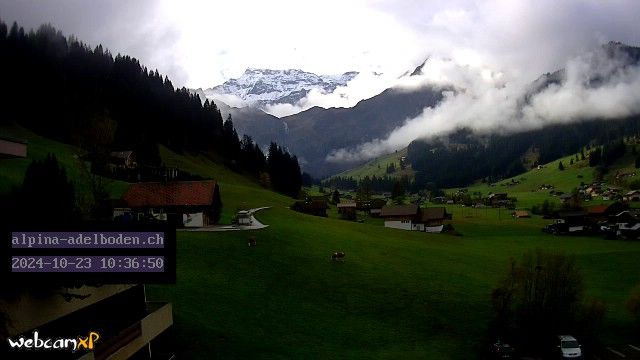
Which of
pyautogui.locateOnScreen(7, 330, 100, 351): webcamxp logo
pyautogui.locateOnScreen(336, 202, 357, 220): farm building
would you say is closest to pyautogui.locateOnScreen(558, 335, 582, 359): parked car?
pyautogui.locateOnScreen(7, 330, 100, 351): webcamxp logo

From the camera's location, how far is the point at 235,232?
74000 millimetres

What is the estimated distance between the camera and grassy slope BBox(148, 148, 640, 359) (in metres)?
43.6

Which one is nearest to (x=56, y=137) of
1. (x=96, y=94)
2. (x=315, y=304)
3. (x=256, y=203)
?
(x=96, y=94)

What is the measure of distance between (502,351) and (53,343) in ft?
118

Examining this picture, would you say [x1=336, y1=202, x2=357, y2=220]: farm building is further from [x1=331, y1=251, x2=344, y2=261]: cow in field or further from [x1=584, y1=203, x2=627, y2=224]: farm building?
[x1=331, y1=251, x2=344, y2=261]: cow in field

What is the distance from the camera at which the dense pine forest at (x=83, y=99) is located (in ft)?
440

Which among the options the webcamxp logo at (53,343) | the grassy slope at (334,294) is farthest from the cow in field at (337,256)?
the webcamxp logo at (53,343)

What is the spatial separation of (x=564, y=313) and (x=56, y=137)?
12237 cm

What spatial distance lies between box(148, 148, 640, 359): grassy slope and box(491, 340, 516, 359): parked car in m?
1.96

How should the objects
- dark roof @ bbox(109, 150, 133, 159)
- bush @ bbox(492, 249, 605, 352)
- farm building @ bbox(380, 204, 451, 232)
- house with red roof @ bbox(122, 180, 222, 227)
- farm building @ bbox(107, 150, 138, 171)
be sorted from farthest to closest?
1. farm building @ bbox(380, 204, 451, 232)
2. dark roof @ bbox(109, 150, 133, 159)
3. farm building @ bbox(107, 150, 138, 171)
4. house with red roof @ bbox(122, 180, 222, 227)
5. bush @ bbox(492, 249, 605, 352)

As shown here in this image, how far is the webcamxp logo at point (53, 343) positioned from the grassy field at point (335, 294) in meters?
15.5

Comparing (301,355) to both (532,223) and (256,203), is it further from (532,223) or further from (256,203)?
(532,223)

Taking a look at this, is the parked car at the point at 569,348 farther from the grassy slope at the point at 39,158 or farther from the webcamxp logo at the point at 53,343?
the grassy slope at the point at 39,158

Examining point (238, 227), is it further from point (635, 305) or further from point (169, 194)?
point (635, 305)
